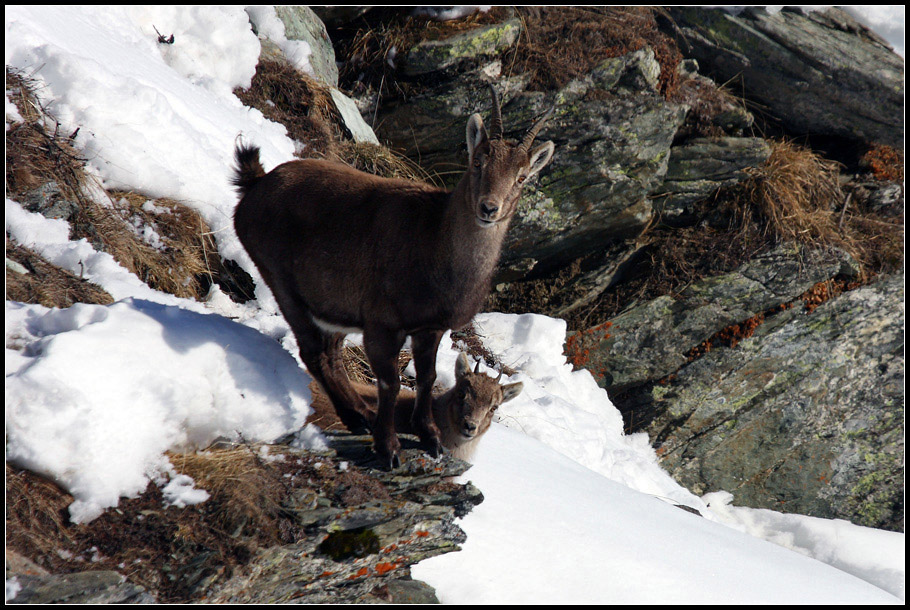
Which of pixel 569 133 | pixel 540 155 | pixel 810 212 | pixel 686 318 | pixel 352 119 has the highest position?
pixel 352 119

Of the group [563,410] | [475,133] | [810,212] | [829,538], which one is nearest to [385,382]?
[475,133]

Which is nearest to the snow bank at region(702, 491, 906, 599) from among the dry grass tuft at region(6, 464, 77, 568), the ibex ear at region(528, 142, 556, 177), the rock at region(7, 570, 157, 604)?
the ibex ear at region(528, 142, 556, 177)

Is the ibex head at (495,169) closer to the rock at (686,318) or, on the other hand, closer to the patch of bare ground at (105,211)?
the patch of bare ground at (105,211)

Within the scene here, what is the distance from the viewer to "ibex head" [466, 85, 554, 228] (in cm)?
373

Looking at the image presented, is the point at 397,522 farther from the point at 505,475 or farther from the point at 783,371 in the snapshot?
the point at 783,371

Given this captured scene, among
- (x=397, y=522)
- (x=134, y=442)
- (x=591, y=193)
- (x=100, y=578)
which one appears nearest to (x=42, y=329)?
(x=134, y=442)

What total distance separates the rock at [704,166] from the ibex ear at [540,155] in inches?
268

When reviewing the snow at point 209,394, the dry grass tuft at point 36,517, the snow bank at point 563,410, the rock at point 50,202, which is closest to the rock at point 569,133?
the snow bank at point 563,410

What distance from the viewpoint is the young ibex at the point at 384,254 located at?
390 cm

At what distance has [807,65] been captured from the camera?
416 inches

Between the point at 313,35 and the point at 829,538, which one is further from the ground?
the point at 313,35

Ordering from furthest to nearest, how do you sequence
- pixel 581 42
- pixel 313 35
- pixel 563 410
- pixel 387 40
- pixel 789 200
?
pixel 789 200, pixel 581 42, pixel 387 40, pixel 313 35, pixel 563 410

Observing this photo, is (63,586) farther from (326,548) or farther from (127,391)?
(326,548)

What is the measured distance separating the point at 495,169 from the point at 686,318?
7575 millimetres
